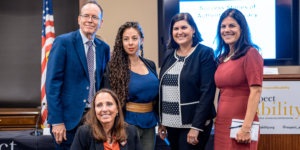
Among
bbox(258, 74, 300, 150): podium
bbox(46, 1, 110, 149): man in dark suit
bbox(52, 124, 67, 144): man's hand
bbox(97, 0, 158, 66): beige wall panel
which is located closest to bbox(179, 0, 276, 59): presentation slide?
bbox(97, 0, 158, 66): beige wall panel

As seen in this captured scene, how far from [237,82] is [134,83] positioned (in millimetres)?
643

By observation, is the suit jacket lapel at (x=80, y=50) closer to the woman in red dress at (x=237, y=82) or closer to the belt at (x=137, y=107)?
the belt at (x=137, y=107)

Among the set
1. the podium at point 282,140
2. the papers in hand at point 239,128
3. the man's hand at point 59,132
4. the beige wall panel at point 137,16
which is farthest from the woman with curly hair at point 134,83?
the beige wall panel at point 137,16

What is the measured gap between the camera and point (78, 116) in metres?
1.77

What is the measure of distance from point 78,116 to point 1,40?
2.79m

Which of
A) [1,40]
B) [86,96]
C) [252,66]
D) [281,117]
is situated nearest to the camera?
[252,66]

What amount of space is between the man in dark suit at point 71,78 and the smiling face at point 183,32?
1.80 ft

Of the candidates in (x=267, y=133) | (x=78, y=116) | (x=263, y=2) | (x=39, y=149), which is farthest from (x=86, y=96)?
(x=263, y=2)

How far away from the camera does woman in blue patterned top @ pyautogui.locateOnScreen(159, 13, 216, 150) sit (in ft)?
5.57

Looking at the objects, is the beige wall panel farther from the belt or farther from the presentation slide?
the belt

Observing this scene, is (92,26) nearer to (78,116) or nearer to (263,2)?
(78,116)

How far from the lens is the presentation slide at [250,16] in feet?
10.9

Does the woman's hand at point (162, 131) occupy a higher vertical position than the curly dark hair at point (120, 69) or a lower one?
lower

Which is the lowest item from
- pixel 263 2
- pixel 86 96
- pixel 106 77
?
pixel 86 96
